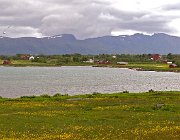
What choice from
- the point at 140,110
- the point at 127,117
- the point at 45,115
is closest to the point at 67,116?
the point at 45,115

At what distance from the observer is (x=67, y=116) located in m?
39.9

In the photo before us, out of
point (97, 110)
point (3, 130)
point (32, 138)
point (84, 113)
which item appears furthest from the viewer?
point (97, 110)

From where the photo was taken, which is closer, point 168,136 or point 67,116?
point 168,136

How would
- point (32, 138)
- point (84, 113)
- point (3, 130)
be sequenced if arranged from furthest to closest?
point (84, 113)
point (3, 130)
point (32, 138)

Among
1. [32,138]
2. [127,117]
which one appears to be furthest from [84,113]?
[32,138]

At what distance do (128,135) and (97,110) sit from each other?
16.6 m

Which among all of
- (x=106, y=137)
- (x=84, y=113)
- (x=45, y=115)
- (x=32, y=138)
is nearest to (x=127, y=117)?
(x=84, y=113)

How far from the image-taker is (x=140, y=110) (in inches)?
1752

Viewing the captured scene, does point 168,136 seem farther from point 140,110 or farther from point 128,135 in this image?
point 140,110

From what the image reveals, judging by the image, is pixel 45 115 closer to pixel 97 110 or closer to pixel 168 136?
pixel 97 110

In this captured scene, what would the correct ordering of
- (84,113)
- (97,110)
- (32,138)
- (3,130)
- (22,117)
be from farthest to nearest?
(97,110)
(84,113)
(22,117)
(3,130)
(32,138)

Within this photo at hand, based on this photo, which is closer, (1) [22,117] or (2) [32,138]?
(2) [32,138]

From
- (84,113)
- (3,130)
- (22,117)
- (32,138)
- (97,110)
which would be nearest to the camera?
(32,138)

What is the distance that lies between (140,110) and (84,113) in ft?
22.0
